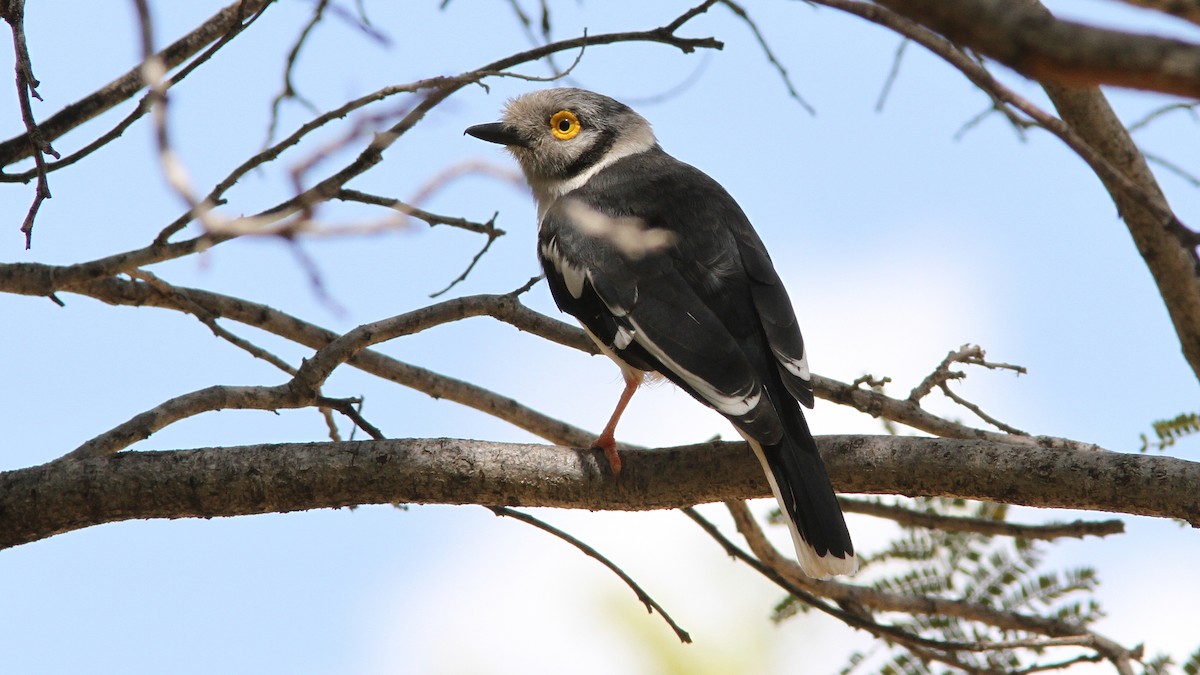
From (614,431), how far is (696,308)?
23.6 inches

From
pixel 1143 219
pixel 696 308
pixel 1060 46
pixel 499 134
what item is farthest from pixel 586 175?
pixel 1060 46

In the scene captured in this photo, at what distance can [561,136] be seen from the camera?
6316 millimetres

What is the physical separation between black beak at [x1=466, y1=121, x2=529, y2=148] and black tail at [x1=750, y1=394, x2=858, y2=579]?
9.26ft

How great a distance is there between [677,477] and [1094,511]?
1.27 meters

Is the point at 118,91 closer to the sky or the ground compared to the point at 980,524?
closer to the sky

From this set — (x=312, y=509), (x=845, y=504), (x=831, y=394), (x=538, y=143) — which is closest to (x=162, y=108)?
(x=312, y=509)

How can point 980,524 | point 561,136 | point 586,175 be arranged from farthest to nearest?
1. point 561,136
2. point 586,175
3. point 980,524

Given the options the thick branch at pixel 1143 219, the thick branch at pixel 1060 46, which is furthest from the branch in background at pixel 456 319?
the thick branch at pixel 1060 46

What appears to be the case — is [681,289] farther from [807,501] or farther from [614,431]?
[807,501]

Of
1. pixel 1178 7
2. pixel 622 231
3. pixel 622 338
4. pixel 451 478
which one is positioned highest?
pixel 622 231

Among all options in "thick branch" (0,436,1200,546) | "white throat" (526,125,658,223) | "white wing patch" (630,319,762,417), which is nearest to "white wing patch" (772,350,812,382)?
"white wing patch" (630,319,762,417)

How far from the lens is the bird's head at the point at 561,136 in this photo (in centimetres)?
625

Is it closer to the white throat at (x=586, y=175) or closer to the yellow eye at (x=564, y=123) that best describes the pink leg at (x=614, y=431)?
the white throat at (x=586, y=175)

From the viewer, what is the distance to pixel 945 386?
14.0ft
